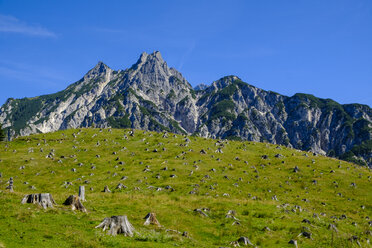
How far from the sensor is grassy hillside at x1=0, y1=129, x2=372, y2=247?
20.8 meters

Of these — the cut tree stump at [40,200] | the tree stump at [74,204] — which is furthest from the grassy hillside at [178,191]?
the tree stump at [74,204]

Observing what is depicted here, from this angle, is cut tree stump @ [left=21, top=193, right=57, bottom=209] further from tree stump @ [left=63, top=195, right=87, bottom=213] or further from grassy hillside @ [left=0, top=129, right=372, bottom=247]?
tree stump @ [left=63, top=195, right=87, bottom=213]

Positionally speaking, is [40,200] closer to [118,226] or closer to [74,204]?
[74,204]

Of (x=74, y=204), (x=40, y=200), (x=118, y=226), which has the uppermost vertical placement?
(x=40, y=200)

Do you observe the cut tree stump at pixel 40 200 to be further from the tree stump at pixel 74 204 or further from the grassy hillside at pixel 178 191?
the tree stump at pixel 74 204

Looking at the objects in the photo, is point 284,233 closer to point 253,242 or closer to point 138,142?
point 253,242

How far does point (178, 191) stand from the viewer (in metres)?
51.5

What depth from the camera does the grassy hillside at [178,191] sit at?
2084cm

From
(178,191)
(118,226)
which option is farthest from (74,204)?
(178,191)

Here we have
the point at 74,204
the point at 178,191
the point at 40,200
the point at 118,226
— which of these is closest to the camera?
the point at 118,226

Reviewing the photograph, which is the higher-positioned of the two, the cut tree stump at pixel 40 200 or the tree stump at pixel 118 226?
the cut tree stump at pixel 40 200

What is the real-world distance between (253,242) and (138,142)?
66.1 meters

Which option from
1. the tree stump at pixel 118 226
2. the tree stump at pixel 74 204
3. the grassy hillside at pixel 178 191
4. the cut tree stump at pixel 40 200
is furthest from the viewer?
the tree stump at pixel 74 204

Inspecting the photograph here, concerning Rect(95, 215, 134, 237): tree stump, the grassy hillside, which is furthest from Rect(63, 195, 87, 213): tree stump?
Rect(95, 215, 134, 237): tree stump
